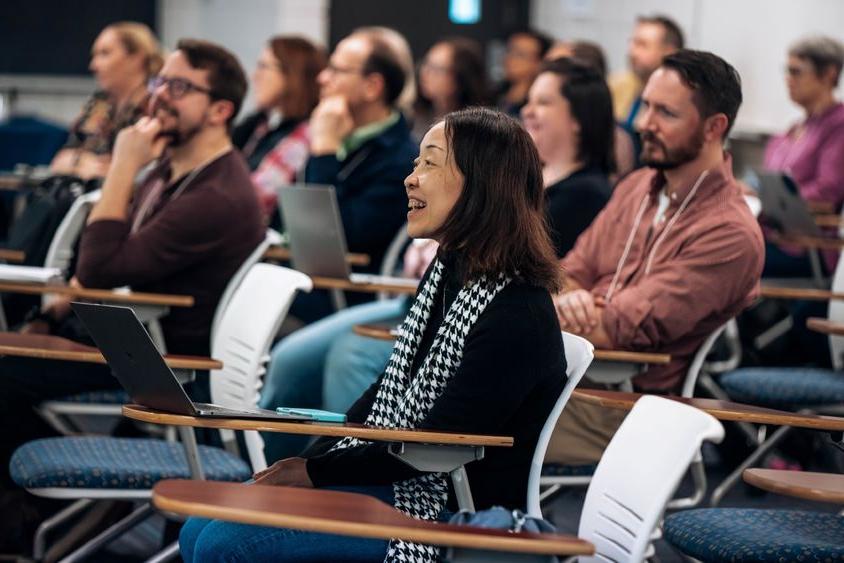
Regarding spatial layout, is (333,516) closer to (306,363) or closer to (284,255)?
(306,363)

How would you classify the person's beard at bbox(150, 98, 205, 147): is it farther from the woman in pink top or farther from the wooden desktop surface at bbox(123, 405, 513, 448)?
the woman in pink top

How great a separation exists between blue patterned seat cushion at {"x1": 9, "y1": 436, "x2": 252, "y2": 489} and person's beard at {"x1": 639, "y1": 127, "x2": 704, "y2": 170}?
1.22 m

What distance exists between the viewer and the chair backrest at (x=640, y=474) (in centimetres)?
212

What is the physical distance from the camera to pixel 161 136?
415 cm

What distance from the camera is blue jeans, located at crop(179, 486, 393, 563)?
7.76 ft

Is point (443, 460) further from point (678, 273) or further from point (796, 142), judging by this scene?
point (796, 142)

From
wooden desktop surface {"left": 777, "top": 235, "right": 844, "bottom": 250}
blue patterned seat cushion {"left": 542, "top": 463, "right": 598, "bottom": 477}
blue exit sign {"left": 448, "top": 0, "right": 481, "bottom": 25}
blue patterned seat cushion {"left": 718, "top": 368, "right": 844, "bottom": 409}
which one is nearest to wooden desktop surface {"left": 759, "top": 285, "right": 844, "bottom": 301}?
blue patterned seat cushion {"left": 718, "top": 368, "right": 844, "bottom": 409}

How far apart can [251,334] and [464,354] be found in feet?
3.30

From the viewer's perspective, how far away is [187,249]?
3885mm

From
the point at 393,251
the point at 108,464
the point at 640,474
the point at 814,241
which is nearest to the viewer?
the point at 640,474

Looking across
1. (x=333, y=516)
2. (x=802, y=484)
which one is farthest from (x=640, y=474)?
(x=333, y=516)

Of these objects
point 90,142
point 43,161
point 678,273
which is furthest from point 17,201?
point 678,273

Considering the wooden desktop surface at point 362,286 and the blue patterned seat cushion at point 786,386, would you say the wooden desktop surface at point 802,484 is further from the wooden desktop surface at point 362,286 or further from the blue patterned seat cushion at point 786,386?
the blue patterned seat cushion at point 786,386

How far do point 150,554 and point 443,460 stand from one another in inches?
64.7
